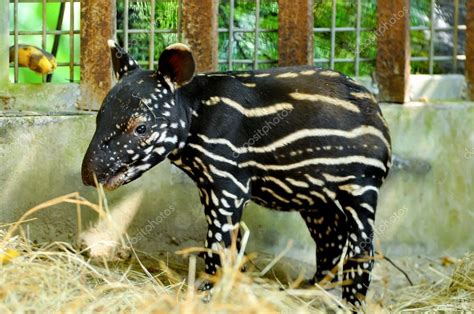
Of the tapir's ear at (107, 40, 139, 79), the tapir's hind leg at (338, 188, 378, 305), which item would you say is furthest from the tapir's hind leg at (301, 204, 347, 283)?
the tapir's ear at (107, 40, 139, 79)

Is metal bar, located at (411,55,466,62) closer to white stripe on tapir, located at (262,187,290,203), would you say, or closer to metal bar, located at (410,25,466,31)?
metal bar, located at (410,25,466,31)

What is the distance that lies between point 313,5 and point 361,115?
1276 mm

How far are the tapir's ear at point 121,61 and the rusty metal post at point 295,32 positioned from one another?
46.1 inches

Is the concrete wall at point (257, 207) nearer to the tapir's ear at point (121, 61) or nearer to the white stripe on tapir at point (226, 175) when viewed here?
the tapir's ear at point (121, 61)

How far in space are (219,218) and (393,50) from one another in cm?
178

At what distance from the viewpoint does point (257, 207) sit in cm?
633

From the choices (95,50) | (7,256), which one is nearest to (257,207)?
(95,50)

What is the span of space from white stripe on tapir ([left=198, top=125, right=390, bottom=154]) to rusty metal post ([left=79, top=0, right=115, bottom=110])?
1253mm

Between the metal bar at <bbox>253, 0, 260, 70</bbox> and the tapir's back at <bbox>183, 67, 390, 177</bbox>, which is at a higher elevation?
the metal bar at <bbox>253, 0, 260, 70</bbox>

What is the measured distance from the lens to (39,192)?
6.24 meters

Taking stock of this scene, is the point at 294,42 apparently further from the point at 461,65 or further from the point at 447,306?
the point at 447,306

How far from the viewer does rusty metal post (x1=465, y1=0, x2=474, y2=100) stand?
637 centimetres

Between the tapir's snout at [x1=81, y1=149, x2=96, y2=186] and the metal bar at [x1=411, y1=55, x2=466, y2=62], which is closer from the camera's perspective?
the tapir's snout at [x1=81, y1=149, x2=96, y2=186]

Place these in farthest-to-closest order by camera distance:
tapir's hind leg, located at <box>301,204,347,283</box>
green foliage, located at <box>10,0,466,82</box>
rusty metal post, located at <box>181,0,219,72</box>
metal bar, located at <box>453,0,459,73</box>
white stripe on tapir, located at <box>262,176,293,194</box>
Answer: green foliage, located at <box>10,0,466,82</box> → metal bar, located at <box>453,0,459,73</box> → rusty metal post, located at <box>181,0,219,72</box> → tapir's hind leg, located at <box>301,204,347,283</box> → white stripe on tapir, located at <box>262,176,293,194</box>
